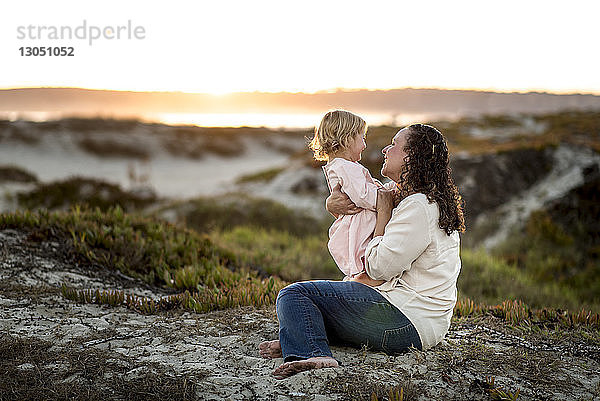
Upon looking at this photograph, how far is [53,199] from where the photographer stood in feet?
58.6

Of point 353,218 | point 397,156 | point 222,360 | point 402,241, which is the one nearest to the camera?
point 402,241

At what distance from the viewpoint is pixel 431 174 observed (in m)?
3.91

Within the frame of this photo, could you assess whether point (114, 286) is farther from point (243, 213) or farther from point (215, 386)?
point (243, 213)

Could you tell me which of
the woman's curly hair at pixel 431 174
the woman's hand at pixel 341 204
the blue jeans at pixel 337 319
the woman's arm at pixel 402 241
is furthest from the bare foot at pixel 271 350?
the woman's curly hair at pixel 431 174

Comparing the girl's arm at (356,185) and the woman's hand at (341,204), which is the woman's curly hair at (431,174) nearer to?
the girl's arm at (356,185)

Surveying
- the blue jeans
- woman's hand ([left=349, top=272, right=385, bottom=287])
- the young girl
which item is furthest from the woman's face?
the blue jeans

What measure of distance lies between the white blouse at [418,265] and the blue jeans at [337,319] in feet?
0.33

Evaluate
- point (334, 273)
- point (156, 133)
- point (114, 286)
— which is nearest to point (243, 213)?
point (334, 273)

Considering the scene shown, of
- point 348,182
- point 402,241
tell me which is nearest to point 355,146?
point 348,182

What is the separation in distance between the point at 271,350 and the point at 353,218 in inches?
49.3

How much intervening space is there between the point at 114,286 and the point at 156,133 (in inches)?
1552

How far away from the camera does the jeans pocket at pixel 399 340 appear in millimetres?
4078

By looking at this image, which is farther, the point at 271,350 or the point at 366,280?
the point at 271,350

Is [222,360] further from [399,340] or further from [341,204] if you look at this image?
[341,204]
